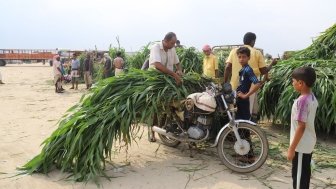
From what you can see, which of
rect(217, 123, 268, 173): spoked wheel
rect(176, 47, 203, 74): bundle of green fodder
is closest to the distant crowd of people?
rect(176, 47, 203, 74): bundle of green fodder

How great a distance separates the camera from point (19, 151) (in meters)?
5.76

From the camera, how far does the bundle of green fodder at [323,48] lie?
715 cm

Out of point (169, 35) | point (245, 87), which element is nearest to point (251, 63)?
point (245, 87)

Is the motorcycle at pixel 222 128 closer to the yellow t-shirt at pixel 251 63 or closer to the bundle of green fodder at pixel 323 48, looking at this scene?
the yellow t-shirt at pixel 251 63

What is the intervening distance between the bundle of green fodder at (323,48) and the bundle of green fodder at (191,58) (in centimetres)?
320

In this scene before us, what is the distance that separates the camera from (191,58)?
34.0 ft

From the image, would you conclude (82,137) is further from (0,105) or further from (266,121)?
(0,105)

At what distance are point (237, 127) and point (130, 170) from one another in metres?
1.46

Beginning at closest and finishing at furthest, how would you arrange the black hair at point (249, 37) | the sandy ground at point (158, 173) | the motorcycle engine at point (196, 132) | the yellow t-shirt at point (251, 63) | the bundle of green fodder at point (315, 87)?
the sandy ground at point (158, 173) < the motorcycle engine at point (196, 132) < the yellow t-shirt at point (251, 63) < the black hair at point (249, 37) < the bundle of green fodder at point (315, 87)

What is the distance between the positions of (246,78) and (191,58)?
5.49 metres

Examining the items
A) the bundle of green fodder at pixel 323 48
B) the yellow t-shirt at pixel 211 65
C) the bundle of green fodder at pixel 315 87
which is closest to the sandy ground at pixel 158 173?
Result: the bundle of green fodder at pixel 315 87

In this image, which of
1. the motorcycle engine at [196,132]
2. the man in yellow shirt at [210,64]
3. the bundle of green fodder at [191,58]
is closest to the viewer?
the motorcycle engine at [196,132]

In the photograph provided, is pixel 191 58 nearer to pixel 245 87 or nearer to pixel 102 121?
pixel 245 87

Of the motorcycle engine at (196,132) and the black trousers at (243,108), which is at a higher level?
the black trousers at (243,108)
